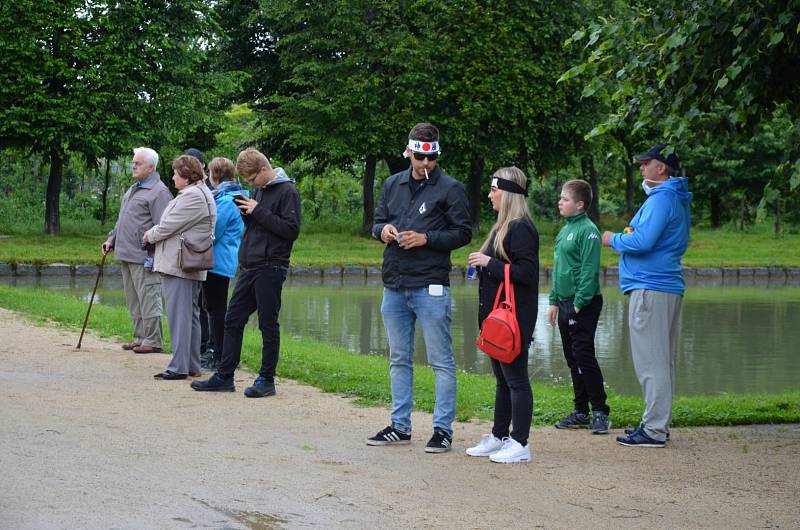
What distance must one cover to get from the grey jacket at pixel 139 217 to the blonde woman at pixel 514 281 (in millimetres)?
5583

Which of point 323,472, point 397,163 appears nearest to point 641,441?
point 323,472

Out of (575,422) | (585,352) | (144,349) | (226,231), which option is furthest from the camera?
(144,349)

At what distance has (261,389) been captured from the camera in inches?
401

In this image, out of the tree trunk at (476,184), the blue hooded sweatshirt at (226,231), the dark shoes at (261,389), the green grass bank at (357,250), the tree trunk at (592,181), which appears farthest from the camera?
the tree trunk at (592,181)

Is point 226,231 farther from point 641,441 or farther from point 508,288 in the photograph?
point 641,441

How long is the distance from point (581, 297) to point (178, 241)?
392 centimetres

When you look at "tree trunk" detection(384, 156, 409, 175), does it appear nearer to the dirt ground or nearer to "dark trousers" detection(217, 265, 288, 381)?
"dark trousers" detection(217, 265, 288, 381)

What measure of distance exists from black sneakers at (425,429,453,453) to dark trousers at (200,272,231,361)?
3986 millimetres

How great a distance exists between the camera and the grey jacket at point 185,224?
1102 cm

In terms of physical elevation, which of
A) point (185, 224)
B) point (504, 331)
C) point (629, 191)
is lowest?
point (504, 331)

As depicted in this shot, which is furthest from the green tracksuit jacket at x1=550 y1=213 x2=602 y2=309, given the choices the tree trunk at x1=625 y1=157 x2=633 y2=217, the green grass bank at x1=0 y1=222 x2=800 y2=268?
the tree trunk at x1=625 y1=157 x2=633 y2=217

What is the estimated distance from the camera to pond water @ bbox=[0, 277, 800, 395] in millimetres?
14414

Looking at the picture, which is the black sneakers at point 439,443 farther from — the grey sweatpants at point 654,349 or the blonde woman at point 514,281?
the grey sweatpants at point 654,349

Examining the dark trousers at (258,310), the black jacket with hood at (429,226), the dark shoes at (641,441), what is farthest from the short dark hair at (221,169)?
the dark shoes at (641,441)
